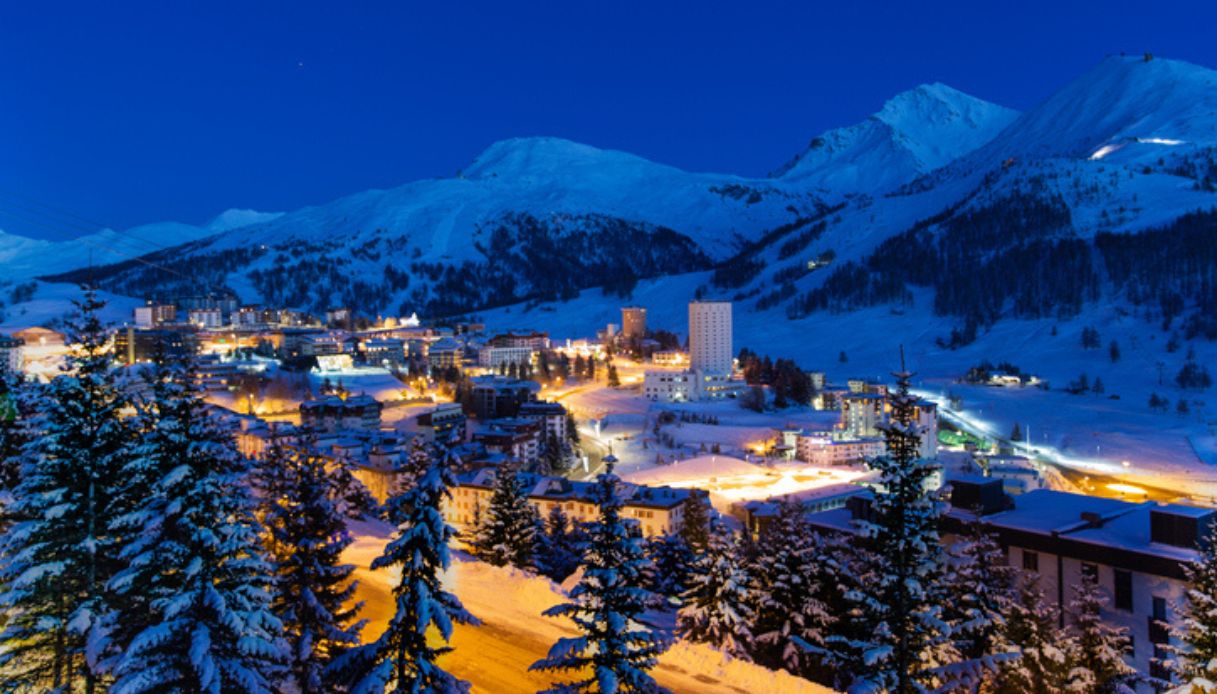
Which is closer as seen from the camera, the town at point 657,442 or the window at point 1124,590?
the town at point 657,442

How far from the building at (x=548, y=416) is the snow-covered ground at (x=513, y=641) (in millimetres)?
41116

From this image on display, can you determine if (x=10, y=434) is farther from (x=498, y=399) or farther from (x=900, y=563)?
(x=498, y=399)

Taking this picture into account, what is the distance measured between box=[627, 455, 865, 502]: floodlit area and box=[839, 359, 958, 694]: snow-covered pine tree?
3592cm

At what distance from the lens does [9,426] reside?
1983cm

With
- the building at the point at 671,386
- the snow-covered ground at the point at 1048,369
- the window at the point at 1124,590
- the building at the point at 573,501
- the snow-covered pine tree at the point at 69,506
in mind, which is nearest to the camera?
the snow-covered pine tree at the point at 69,506

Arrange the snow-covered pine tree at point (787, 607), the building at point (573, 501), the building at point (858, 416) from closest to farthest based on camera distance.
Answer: the snow-covered pine tree at point (787, 607)
the building at point (573, 501)
the building at point (858, 416)

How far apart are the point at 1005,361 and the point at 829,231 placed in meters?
104

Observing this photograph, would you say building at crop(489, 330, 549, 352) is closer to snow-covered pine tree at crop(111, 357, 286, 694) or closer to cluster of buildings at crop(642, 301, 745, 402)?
cluster of buildings at crop(642, 301, 745, 402)

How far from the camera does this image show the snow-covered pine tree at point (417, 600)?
7852 millimetres

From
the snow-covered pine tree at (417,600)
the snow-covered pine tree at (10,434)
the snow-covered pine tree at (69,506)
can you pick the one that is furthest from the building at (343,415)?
the snow-covered pine tree at (417,600)

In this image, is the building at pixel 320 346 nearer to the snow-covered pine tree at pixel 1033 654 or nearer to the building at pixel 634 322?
the building at pixel 634 322

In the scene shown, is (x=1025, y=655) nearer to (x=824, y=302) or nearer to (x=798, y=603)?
(x=798, y=603)

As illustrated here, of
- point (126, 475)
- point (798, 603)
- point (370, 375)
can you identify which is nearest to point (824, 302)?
point (370, 375)

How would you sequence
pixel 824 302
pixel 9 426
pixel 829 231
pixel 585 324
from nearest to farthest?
pixel 9 426
pixel 824 302
pixel 585 324
pixel 829 231
